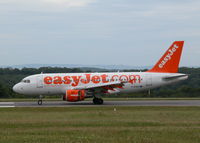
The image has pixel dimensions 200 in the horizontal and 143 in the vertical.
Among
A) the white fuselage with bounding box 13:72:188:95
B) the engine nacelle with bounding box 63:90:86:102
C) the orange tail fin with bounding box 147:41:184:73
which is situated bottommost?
the engine nacelle with bounding box 63:90:86:102

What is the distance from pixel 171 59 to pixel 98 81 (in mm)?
7306

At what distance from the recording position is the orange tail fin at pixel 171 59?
128 ft

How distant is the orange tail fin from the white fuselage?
64 centimetres

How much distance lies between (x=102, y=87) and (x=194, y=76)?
4241 cm

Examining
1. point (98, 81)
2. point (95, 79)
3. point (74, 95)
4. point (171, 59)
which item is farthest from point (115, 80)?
point (171, 59)

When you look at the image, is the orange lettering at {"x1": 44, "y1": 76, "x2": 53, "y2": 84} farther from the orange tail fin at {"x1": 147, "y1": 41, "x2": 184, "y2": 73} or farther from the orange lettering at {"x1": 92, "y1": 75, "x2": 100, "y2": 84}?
the orange tail fin at {"x1": 147, "y1": 41, "x2": 184, "y2": 73}

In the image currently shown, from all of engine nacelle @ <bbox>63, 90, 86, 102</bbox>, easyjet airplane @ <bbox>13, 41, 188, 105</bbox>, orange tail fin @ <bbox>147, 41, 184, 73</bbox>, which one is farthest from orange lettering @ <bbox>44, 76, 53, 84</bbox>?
orange tail fin @ <bbox>147, 41, 184, 73</bbox>

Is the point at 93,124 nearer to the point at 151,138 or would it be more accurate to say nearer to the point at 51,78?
the point at 151,138

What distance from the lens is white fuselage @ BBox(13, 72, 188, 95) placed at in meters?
Answer: 38.6

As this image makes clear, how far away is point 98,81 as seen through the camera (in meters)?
38.7

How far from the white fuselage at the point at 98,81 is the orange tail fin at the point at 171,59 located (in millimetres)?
644

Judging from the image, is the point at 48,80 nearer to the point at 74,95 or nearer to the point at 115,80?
the point at 74,95

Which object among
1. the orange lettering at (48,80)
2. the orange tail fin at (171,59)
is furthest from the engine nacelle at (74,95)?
the orange tail fin at (171,59)

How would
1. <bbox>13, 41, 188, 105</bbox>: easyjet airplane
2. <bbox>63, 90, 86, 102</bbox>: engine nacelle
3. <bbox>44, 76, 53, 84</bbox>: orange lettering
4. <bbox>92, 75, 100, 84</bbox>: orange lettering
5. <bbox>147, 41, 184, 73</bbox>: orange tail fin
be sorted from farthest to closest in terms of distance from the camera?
<bbox>147, 41, 184, 73</bbox>: orange tail fin
<bbox>44, 76, 53, 84</bbox>: orange lettering
<bbox>92, 75, 100, 84</bbox>: orange lettering
<bbox>13, 41, 188, 105</bbox>: easyjet airplane
<bbox>63, 90, 86, 102</bbox>: engine nacelle
